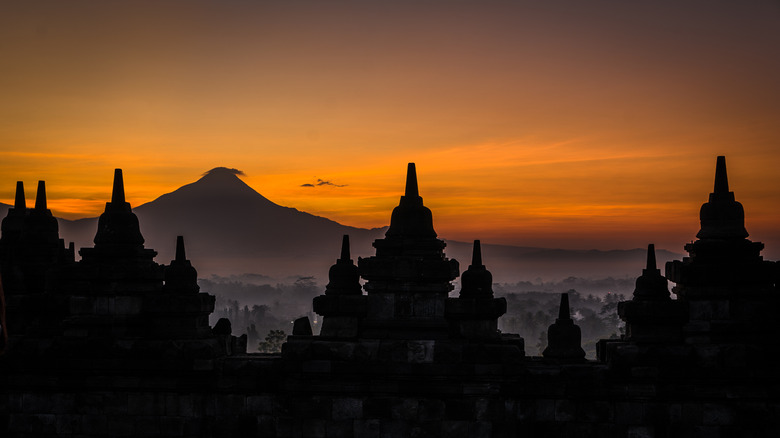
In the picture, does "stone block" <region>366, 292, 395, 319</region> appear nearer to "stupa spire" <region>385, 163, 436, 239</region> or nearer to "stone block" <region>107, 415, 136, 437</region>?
"stupa spire" <region>385, 163, 436, 239</region>

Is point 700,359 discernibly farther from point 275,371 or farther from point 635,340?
point 275,371

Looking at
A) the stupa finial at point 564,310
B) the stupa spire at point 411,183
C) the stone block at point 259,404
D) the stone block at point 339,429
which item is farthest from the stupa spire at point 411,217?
the stupa finial at point 564,310

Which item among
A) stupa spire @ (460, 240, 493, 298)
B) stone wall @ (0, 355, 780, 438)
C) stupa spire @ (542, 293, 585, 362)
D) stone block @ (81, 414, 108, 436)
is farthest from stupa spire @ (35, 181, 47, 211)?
stupa spire @ (542, 293, 585, 362)

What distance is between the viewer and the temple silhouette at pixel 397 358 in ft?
49.3

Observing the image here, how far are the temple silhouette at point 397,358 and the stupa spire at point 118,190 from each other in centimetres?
3

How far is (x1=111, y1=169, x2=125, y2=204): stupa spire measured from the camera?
16984mm

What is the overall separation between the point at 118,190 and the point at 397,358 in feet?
21.4

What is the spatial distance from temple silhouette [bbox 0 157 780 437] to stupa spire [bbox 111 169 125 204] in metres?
0.03

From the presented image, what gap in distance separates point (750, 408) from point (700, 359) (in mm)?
1193

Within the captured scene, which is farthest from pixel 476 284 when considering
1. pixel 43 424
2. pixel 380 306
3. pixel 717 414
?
pixel 43 424

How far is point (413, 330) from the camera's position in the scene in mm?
15633

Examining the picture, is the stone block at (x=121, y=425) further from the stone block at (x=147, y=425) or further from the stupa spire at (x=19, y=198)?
the stupa spire at (x=19, y=198)

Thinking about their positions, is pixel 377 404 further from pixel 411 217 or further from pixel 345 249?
pixel 411 217

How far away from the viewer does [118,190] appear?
17016 mm
